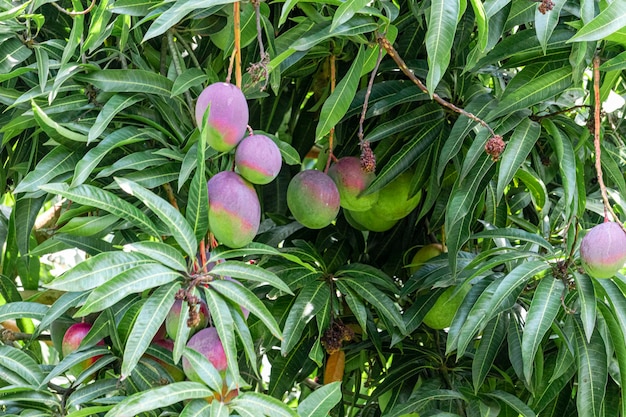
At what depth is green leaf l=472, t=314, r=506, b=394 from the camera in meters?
1.31

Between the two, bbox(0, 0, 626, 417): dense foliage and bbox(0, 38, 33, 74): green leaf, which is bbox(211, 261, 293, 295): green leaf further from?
bbox(0, 38, 33, 74): green leaf

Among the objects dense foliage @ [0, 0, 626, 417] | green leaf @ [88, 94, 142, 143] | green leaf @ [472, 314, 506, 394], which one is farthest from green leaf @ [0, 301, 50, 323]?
green leaf @ [472, 314, 506, 394]

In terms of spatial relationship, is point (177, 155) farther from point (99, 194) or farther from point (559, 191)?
point (559, 191)

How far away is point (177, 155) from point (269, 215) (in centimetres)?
40

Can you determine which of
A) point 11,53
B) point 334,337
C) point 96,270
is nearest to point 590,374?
point 334,337

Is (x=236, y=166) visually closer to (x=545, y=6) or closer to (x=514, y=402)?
(x=545, y=6)

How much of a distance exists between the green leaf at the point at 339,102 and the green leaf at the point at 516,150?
0.22 metres

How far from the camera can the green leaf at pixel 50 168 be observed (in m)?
1.15

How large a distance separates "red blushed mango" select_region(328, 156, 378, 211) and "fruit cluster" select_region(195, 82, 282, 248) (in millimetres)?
293

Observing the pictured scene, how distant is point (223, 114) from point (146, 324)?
26cm

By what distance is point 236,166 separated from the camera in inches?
41.3

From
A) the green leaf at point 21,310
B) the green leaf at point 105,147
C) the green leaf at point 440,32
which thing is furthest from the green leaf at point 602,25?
the green leaf at point 21,310

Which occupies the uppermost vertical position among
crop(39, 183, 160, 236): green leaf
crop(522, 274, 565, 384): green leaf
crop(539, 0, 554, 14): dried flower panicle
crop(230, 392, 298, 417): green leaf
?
crop(539, 0, 554, 14): dried flower panicle

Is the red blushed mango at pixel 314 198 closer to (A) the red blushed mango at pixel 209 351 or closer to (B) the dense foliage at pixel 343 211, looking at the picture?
(B) the dense foliage at pixel 343 211
